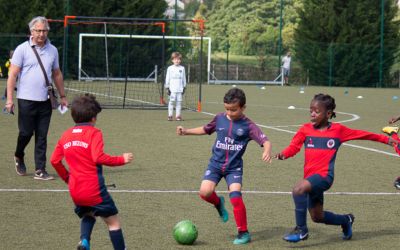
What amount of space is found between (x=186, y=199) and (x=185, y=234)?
2.39 meters

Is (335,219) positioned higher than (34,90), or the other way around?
(34,90)

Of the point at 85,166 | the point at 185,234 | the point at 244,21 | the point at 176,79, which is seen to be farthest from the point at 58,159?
the point at 244,21

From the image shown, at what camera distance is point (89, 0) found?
159 feet

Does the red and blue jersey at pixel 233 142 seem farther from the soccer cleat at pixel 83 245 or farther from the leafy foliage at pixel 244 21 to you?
the leafy foliage at pixel 244 21

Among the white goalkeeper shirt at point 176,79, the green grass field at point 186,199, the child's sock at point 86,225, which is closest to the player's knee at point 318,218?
the green grass field at point 186,199

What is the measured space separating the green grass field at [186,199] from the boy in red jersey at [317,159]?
18 centimetres

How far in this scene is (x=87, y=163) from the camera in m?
6.75

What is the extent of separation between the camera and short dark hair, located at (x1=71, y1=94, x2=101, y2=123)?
22.3 feet

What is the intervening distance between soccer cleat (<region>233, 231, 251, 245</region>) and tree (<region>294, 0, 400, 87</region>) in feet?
137

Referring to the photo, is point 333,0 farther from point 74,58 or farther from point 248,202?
point 248,202

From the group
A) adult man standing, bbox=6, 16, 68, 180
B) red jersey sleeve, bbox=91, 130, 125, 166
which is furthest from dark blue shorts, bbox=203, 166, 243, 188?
adult man standing, bbox=6, 16, 68, 180

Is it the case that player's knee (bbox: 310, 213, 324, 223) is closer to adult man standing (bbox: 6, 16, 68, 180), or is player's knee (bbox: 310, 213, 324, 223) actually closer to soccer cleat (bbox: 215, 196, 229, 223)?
soccer cleat (bbox: 215, 196, 229, 223)

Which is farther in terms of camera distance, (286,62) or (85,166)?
(286,62)

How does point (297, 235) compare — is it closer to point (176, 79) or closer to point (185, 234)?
point (185, 234)
